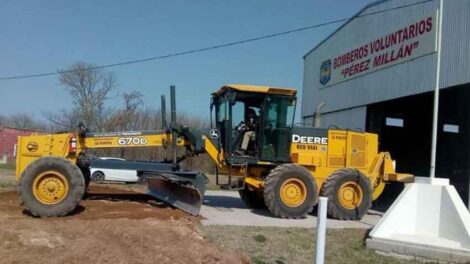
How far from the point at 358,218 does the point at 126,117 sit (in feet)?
97.1

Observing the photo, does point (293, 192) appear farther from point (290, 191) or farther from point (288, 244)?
point (288, 244)

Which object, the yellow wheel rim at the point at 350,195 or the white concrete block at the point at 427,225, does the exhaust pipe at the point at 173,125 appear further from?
the white concrete block at the point at 427,225

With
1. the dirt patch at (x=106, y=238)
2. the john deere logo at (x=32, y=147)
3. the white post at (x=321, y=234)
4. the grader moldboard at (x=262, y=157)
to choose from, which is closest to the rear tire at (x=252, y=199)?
the grader moldboard at (x=262, y=157)

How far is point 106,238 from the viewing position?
31.2 ft

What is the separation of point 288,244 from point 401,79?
465 inches

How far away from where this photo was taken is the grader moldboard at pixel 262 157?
13.7 m

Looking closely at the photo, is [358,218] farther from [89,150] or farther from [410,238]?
[89,150]

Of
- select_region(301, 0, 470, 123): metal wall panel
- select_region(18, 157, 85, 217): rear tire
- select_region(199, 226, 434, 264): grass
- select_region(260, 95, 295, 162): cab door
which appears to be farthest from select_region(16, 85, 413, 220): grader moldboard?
select_region(301, 0, 470, 123): metal wall panel

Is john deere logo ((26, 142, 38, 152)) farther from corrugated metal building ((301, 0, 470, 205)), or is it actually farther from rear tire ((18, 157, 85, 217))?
corrugated metal building ((301, 0, 470, 205))

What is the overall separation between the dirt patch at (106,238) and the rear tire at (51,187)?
1.02 ft

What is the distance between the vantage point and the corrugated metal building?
17406mm

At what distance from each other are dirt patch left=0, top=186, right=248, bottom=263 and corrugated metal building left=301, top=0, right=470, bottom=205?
7631 millimetres

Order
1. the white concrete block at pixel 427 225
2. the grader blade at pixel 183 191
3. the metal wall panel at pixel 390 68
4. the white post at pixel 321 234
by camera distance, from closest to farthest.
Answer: the white post at pixel 321 234 < the white concrete block at pixel 427 225 < the grader blade at pixel 183 191 < the metal wall panel at pixel 390 68

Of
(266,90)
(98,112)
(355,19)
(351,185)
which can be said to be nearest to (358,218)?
(351,185)
